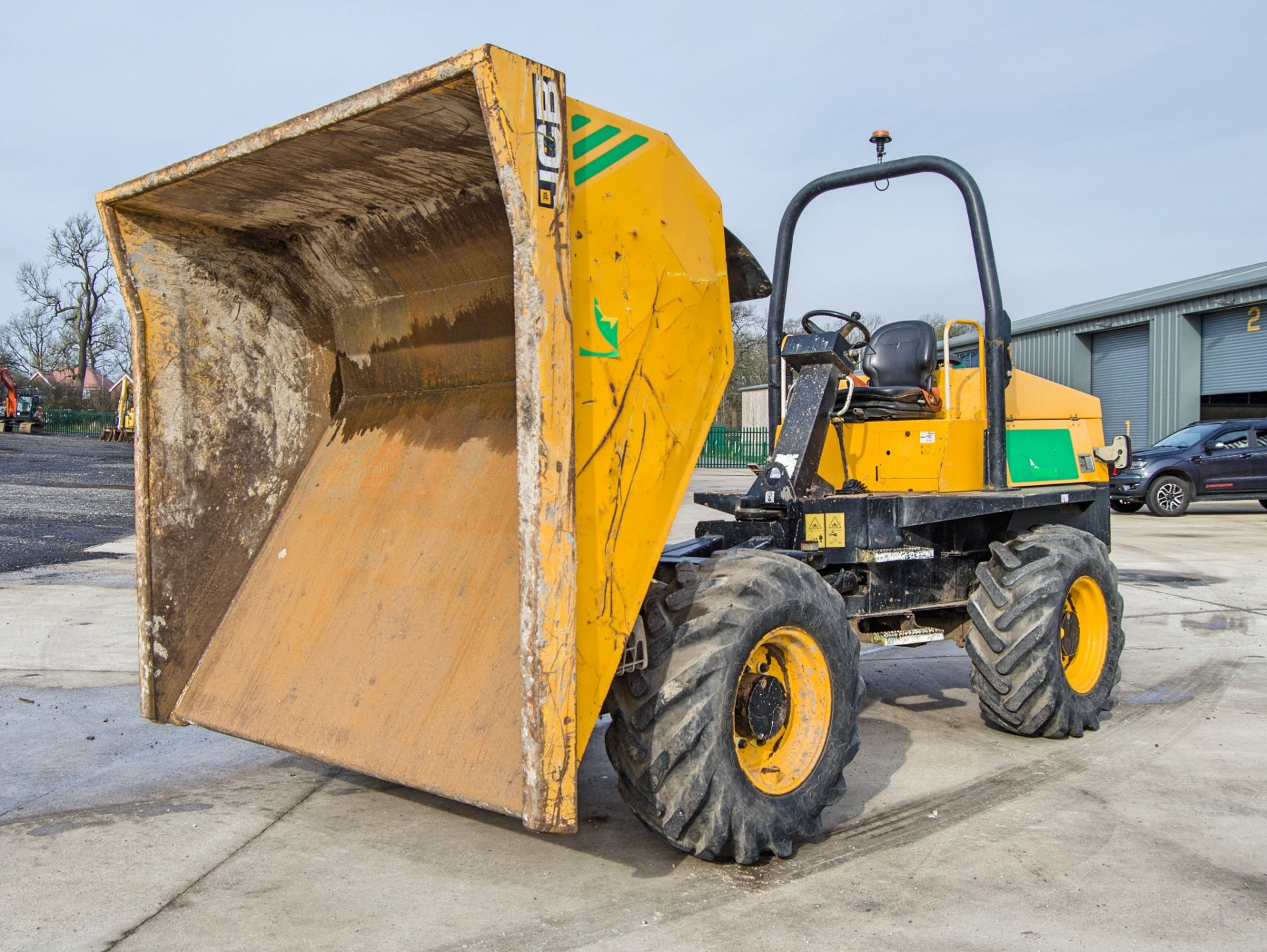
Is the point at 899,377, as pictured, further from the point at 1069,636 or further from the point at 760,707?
the point at 760,707

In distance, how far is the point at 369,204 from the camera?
4.11 meters

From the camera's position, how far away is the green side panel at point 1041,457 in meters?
5.66

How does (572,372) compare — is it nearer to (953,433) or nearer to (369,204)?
(369,204)

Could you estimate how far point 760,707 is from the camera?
3.64m

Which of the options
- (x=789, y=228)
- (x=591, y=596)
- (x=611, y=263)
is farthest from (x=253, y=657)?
(x=789, y=228)

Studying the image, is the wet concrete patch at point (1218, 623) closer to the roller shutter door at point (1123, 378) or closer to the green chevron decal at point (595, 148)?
the green chevron decal at point (595, 148)

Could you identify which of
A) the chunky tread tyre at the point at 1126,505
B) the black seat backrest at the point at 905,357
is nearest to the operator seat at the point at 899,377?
the black seat backrest at the point at 905,357

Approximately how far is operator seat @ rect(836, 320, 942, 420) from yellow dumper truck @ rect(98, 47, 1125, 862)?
2 cm

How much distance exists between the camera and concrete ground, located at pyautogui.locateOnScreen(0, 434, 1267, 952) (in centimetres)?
319

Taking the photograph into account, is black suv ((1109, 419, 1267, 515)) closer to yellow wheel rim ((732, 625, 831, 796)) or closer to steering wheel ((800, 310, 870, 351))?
steering wheel ((800, 310, 870, 351))

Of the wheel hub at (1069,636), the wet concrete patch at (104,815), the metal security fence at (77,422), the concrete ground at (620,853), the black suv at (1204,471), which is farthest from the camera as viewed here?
the metal security fence at (77,422)

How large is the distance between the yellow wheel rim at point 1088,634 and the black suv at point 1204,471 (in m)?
13.7

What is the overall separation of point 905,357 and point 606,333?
9.51ft

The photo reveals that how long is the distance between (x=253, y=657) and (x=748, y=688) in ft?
6.45
